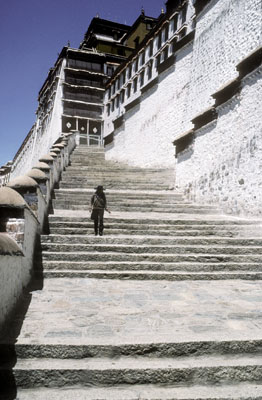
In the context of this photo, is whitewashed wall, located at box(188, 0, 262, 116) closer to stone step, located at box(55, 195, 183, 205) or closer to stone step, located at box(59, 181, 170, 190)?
stone step, located at box(59, 181, 170, 190)

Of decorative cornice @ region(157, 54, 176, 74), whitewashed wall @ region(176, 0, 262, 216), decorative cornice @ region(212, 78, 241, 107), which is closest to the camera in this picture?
whitewashed wall @ region(176, 0, 262, 216)

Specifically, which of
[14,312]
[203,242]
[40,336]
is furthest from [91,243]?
[40,336]

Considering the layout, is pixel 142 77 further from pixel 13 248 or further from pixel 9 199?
pixel 13 248

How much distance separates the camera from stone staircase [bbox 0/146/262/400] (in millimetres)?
3068

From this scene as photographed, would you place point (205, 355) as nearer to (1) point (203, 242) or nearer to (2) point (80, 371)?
(2) point (80, 371)

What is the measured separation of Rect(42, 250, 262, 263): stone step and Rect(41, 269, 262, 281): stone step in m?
0.39

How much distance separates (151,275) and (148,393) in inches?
121

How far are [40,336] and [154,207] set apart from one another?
24.4 feet

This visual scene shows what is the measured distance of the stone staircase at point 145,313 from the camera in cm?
307

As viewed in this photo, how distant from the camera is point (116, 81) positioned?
32781mm

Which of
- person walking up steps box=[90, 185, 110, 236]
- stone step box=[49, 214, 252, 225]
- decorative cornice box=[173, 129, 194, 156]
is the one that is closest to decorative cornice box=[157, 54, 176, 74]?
decorative cornice box=[173, 129, 194, 156]

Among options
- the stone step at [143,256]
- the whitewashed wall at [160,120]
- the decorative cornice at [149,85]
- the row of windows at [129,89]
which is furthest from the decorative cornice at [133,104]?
the stone step at [143,256]

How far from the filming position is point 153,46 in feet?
80.3

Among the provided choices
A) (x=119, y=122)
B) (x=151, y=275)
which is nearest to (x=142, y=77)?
(x=119, y=122)
